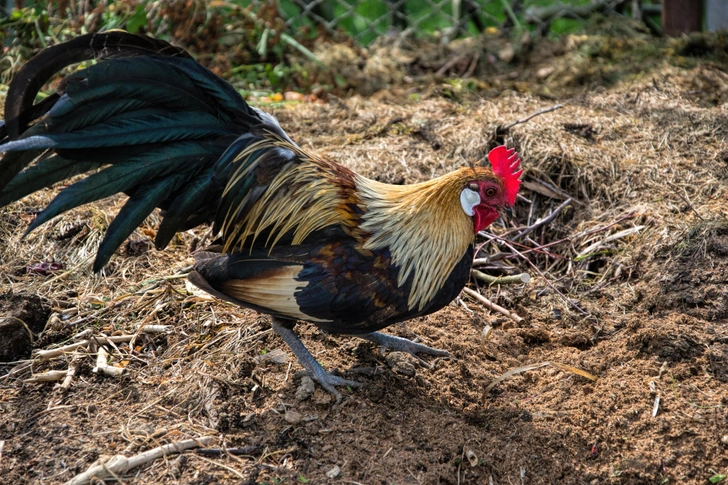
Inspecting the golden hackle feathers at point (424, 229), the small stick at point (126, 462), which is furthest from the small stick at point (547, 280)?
the small stick at point (126, 462)

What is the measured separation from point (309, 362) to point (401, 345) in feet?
2.18

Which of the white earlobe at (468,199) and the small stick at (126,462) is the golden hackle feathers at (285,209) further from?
the small stick at (126,462)

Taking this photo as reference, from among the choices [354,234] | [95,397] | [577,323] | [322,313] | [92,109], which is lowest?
[577,323]

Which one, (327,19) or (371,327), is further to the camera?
(327,19)

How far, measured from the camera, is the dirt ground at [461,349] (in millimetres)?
3439

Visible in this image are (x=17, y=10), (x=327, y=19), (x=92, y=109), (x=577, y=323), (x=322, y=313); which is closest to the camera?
(x=92, y=109)

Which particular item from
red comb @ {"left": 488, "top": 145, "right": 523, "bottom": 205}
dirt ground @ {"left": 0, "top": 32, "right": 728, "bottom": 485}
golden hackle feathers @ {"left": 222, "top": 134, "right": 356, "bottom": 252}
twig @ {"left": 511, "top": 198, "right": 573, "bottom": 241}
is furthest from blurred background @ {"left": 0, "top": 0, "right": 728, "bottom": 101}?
golden hackle feathers @ {"left": 222, "top": 134, "right": 356, "bottom": 252}

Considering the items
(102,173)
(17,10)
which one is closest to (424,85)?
(17,10)

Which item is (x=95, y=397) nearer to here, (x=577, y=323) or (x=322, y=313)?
(x=322, y=313)

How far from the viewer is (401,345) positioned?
4254 millimetres

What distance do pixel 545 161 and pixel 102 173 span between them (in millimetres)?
3419

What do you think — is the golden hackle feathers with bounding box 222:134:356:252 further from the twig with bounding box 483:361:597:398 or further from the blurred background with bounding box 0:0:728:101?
the blurred background with bounding box 0:0:728:101

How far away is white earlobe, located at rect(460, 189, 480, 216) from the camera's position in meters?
3.87

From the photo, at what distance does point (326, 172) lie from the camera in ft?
13.0
